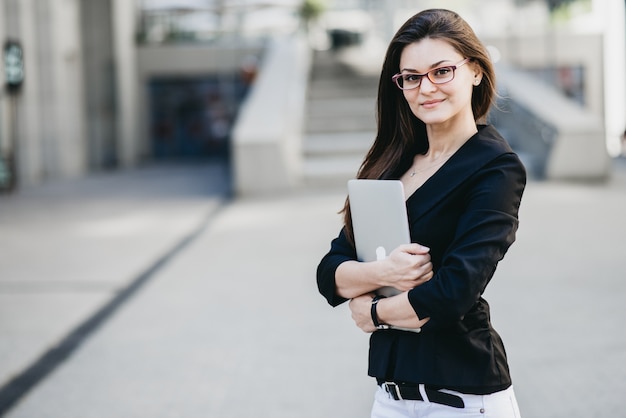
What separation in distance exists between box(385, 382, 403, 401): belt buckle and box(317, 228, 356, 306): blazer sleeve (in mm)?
245

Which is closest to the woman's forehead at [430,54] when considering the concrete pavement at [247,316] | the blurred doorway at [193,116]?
the concrete pavement at [247,316]

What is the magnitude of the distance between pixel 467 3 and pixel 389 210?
23228mm

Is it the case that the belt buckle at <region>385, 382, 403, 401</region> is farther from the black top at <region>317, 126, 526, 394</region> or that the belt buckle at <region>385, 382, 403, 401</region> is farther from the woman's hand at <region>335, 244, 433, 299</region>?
the woman's hand at <region>335, 244, 433, 299</region>

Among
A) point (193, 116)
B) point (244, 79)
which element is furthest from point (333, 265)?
point (193, 116)

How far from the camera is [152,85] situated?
2839cm

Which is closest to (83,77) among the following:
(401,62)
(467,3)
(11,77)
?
(11,77)

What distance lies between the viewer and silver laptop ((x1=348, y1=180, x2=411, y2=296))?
1924mm

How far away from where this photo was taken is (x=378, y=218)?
6.53 feet

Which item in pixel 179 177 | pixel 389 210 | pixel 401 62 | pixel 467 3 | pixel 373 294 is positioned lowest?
pixel 179 177

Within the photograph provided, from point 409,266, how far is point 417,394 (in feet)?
1.04

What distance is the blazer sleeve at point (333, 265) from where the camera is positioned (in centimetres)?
215

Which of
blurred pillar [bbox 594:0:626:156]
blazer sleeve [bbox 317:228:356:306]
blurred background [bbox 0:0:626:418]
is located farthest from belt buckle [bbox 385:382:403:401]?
blurred pillar [bbox 594:0:626:156]

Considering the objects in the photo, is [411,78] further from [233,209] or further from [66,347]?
[233,209]

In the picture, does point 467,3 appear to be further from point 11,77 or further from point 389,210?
point 389,210
